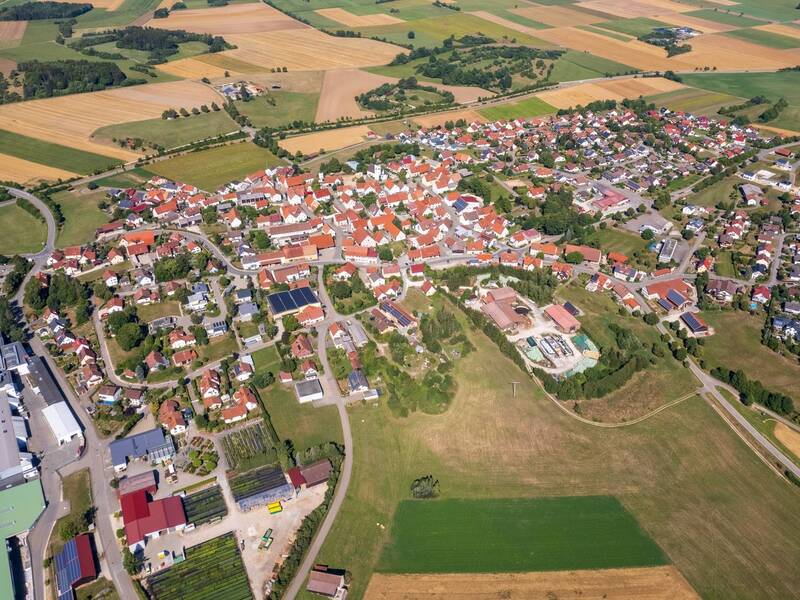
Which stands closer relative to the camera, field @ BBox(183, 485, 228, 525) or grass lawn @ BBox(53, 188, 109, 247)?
field @ BBox(183, 485, 228, 525)

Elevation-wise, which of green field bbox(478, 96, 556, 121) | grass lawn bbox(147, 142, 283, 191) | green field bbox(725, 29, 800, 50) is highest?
green field bbox(725, 29, 800, 50)

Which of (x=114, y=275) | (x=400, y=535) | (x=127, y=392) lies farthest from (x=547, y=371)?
(x=114, y=275)

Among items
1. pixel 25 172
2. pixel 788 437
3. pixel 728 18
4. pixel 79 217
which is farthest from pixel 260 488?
pixel 728 18

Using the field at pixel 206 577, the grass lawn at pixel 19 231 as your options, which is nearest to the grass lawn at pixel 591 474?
the field at pixel 206 577

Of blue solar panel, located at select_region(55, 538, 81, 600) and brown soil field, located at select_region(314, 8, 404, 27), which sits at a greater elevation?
brown soil field, located at select_region(314, 8, 404, 27)

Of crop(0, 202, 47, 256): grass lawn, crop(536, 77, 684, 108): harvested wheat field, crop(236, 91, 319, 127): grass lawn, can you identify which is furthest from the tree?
crop(536, 77, 684, 108): harvested wheat field

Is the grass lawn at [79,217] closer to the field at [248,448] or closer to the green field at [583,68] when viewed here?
the field at [248,448]

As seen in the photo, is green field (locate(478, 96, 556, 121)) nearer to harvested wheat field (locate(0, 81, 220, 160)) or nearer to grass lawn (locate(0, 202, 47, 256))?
harvested wheat field (locate(0, 81, 220, 160))
